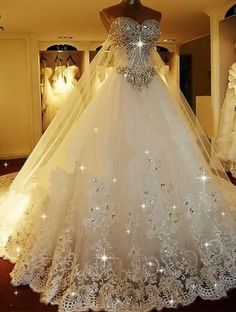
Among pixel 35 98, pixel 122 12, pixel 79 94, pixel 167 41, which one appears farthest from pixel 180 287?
pixel 167 41

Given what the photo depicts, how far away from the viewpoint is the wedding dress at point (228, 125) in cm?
432

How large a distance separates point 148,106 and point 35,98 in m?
4.86

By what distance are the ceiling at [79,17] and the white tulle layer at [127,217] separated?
8.32 ft

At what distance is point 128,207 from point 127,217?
0.05 metres

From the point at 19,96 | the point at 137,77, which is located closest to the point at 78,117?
the point at 137,77

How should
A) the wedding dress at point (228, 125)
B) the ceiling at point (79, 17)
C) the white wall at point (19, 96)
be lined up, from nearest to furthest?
the ceiling at point (79, 17) < the wedding dress at point (228, 125) < the white wall at point (19, 96)

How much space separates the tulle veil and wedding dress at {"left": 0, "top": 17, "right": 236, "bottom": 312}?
0.01 metres

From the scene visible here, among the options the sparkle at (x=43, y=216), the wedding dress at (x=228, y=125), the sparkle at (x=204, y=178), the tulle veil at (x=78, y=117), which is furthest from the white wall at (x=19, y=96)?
the sparkle at (x=204, y=178)

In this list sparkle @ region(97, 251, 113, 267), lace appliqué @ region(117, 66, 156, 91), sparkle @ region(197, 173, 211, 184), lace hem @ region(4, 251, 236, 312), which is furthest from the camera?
lace appliqué @ region(117, 66, 156, 91)

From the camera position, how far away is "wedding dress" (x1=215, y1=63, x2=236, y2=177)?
4320 millimetres

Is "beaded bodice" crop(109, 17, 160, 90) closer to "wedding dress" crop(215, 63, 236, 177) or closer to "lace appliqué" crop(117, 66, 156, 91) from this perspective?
"lace appliqué" crop(117, 66, 156, 91)

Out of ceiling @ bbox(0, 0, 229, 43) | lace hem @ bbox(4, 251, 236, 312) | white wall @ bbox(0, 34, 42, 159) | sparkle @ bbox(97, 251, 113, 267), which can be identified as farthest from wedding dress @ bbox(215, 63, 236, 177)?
white wall @ bbox(0, 34, 42, 159)

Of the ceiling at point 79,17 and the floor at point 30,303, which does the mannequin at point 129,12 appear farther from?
the ceiling at point 79,17

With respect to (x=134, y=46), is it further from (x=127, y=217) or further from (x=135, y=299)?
(x=135, y=299)
